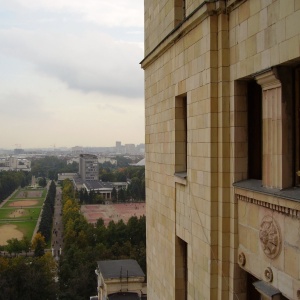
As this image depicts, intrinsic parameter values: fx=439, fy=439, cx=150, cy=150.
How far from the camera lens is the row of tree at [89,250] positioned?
49.2m

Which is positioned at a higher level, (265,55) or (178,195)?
(265,55)

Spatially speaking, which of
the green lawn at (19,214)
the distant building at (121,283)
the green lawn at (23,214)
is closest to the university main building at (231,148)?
the distant building at (121,283)

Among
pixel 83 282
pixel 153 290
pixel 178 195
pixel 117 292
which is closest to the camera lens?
pixel 178 195

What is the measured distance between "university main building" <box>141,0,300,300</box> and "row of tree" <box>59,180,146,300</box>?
41027 millimetres

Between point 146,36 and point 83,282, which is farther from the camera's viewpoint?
point 83,282

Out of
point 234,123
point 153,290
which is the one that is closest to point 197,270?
point 234,123

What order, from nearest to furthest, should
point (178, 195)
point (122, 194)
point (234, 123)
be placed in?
point (234, 123) → point (178, 195) → point (122, 194)

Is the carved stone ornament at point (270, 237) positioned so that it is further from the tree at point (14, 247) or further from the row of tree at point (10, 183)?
the row of tree at point (10, 183)

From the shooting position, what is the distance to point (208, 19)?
7.73 meters

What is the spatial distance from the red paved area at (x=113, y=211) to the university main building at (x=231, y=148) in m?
90.6

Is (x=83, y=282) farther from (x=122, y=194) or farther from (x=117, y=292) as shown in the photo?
(x=122, y=194)

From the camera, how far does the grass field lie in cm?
9038

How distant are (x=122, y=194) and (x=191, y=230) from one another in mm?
123388

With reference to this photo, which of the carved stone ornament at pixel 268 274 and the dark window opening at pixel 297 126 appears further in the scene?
the carved stone ornament at pixel 268 274
